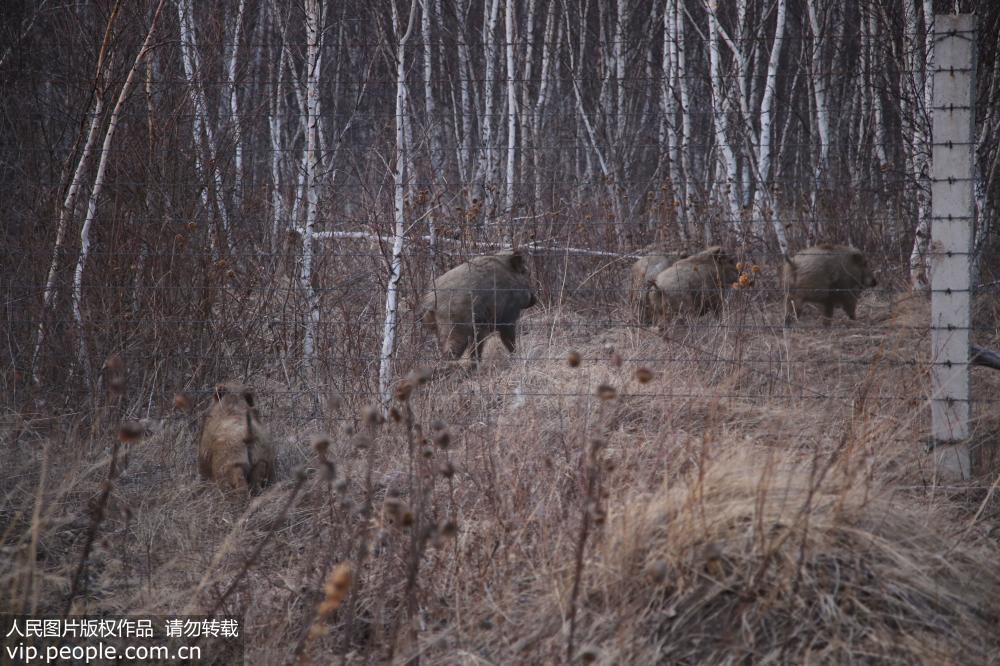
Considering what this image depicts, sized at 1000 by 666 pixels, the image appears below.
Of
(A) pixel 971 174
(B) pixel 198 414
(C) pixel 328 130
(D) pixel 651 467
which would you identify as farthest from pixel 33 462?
(C) pixel 328 130

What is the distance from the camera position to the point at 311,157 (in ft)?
18.6

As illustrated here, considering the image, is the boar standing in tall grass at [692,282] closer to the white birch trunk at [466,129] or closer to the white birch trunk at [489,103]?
the white birch trunk at [489,103]

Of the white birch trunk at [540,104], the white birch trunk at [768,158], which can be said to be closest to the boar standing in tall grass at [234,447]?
the white birch trunk at [768,158]

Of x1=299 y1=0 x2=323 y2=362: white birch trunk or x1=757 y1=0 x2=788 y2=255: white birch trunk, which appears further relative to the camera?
x1=757 y1=0 x2=788 y2=255: white birch trunk

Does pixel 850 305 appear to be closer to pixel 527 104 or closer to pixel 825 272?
pixel 825 272

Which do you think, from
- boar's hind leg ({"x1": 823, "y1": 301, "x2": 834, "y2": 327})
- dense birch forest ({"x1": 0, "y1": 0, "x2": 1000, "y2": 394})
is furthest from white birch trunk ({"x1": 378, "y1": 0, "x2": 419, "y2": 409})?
boar's hind leg ({"x1": 823, "y1": 301, "x2": 834, "y2": 327})

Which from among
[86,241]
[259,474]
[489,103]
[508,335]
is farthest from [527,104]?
[259,474]

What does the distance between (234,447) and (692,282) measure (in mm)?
3948

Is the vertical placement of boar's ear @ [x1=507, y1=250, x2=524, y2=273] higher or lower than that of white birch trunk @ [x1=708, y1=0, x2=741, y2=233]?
lower

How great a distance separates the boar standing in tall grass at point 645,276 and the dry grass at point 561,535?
6.88ft

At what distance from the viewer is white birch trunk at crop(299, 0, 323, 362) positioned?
5398 millimetres

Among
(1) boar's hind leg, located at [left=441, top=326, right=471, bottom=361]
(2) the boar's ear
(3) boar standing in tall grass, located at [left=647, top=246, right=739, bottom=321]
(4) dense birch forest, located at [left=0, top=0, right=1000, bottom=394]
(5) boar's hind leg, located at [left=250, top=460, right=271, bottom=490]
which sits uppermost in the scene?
(4) dense birch forest, located at [left=0, top=0, right=1000, bottom=394]

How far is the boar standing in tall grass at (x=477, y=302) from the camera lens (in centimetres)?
618

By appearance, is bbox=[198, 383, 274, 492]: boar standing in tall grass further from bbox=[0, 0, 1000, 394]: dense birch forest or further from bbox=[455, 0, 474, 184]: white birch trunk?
bbox=[455, 0, 474, 184]: white birch trunk
